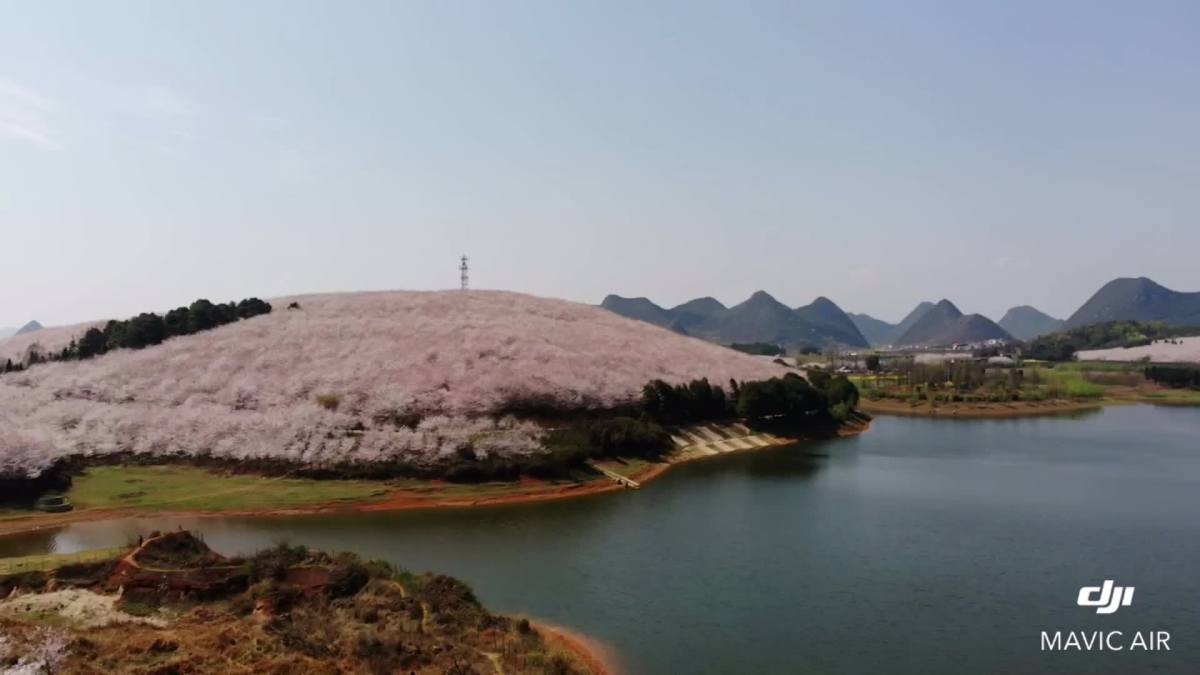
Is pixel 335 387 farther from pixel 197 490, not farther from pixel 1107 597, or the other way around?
pixel 1107 597

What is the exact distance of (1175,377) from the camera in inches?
5182

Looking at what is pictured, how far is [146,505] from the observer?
43719mm

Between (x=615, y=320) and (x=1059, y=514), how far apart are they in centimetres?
5845

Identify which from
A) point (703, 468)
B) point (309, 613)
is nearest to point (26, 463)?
point (309, 613)

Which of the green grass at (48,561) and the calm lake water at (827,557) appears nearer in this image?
the calm lake water at (827,557)

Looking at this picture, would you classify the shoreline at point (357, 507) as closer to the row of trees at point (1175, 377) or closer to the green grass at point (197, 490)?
the green grass at point (197, 490)

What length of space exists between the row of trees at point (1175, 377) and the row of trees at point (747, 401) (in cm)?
8421

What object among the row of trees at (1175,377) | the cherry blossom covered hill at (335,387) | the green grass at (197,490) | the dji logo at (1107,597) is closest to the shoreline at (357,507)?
the green grass at (197,490)

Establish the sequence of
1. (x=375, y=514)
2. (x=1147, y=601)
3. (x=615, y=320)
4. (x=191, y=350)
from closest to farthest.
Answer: (x=1147, y=601), (x=375, y=514), (x=191, y=350), (x=615, y=320)

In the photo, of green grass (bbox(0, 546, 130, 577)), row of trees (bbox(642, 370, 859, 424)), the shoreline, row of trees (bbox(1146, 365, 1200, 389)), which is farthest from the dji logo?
row of trees (bbox(1146, 365, 1200, 389))

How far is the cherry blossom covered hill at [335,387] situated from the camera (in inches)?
2045

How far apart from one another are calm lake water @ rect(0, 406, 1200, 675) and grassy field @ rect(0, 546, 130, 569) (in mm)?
6643

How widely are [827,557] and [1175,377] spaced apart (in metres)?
133

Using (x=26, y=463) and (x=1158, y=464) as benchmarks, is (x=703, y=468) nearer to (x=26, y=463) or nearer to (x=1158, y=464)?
(x=1158, y=464)
